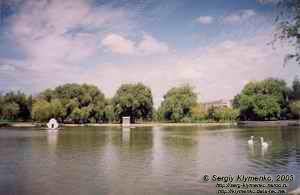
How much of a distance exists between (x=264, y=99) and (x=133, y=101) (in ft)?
69.1

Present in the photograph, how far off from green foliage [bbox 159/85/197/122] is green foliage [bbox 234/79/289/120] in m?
8.60

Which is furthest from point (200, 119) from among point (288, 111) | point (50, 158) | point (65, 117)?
point (50, 158)

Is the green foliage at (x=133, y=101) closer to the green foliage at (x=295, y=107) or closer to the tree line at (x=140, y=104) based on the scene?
the tree line at (x=140, y=104)

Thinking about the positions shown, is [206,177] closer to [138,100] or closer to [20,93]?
[138,100]

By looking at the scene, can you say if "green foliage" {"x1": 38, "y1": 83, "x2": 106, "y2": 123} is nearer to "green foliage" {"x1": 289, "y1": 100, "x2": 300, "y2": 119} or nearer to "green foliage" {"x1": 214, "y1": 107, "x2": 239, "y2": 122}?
"green foliage" {"x1": 214, "y1": 107, "x2": 239, "y2": 122}

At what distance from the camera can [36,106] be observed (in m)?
48.2

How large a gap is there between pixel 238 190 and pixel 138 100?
1784 inches

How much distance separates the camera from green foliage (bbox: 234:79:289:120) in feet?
169

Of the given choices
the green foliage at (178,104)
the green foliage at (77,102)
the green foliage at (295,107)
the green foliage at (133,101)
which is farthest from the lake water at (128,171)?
the green foliage at (178,104)

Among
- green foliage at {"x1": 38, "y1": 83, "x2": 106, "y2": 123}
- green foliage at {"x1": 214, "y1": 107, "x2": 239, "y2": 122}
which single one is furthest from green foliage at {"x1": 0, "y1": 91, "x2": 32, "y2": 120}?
green foliage at {"x1": 214, "y1": 107, "x2": 239, "y2": 122}

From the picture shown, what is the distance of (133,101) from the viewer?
5166 cm

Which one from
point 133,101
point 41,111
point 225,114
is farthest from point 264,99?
point 41,111

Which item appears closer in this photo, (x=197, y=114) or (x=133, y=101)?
A: (x=133, y=101)

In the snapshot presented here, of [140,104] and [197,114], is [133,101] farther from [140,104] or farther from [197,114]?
[197,114]
